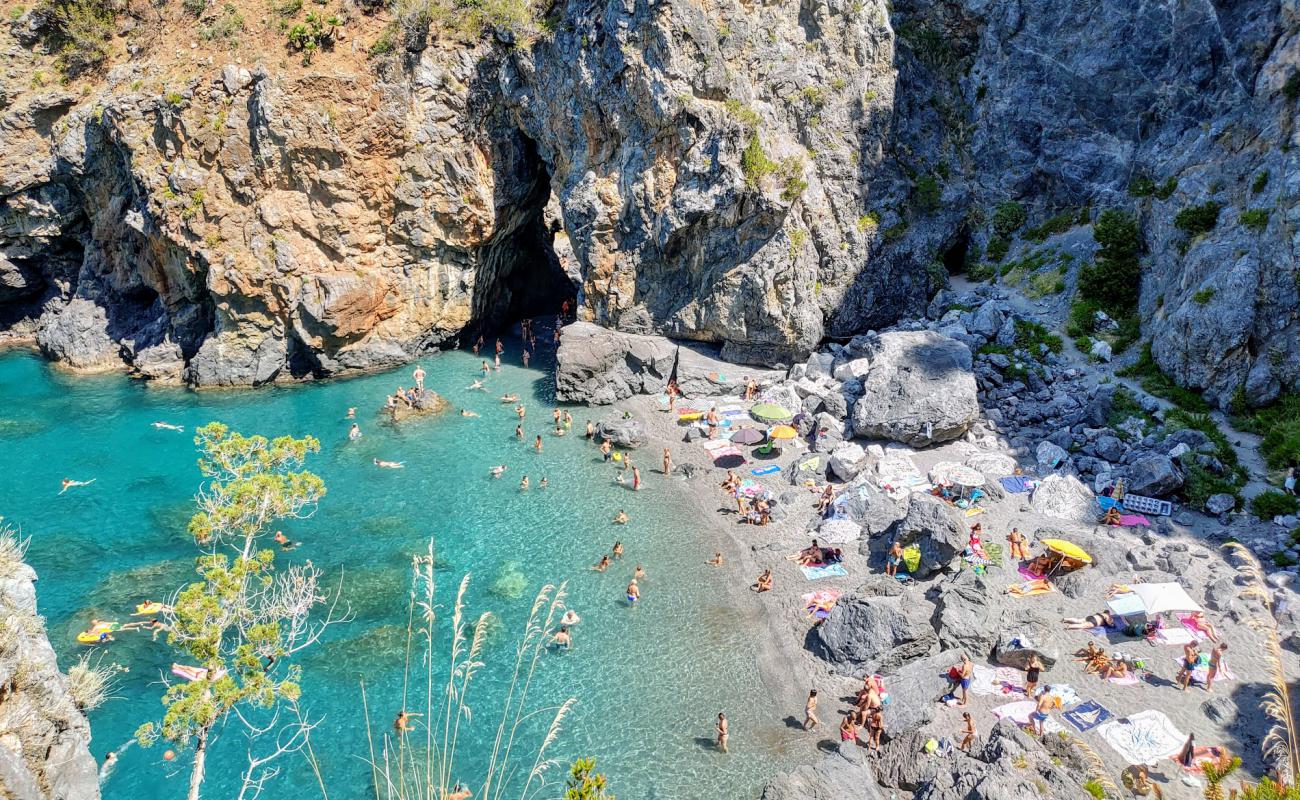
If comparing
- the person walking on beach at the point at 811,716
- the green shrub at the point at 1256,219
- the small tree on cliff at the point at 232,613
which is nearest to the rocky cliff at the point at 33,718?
the small tree on cliff at the point at 232,613

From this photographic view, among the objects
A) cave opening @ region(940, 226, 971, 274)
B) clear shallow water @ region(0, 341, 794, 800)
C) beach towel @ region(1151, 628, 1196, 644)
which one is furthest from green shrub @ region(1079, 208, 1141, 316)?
clear shallow water @ region(0, 341, 794, 800)

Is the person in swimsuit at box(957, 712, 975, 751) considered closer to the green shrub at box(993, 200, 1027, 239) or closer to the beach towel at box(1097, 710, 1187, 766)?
the beach towel at box(1097, 710, 1187, 766)

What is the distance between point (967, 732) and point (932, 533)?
5.78 metres

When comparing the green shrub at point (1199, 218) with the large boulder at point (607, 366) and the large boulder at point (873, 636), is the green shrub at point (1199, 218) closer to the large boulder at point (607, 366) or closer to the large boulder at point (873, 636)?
the large boulder at point (873, 636)

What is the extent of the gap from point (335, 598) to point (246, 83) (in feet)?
83.1

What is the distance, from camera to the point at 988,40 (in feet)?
122

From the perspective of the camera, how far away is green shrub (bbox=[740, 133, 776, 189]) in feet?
98.8

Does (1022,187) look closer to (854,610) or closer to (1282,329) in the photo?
(1282,329)

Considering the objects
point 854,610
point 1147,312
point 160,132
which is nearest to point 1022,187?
point 1147,312

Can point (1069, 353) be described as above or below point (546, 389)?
above

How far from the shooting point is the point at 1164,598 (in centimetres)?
1672

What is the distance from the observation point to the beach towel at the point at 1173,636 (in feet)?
54.6

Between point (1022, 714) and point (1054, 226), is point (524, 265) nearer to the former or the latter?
point (1054, 226)

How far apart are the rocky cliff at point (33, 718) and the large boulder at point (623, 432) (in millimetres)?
20643
